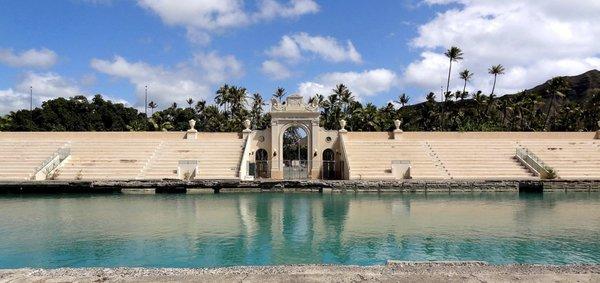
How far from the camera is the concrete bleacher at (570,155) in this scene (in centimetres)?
3209

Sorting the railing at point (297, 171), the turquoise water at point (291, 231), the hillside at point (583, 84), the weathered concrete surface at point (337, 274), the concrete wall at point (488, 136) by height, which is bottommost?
the turquoise water at point (291, 231)

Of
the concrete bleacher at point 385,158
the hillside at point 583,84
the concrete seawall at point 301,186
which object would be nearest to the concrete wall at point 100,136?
the concrete seawall at point 301,186

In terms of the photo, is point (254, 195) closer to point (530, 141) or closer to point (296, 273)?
point (296, 273)

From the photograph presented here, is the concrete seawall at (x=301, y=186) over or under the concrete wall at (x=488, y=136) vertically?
under

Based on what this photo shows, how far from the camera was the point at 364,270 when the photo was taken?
7.98 meters

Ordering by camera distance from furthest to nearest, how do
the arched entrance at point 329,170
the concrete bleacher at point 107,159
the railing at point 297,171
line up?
the arched entrance at point 329,170
the railing at point 297,171
the concrete bleacher at point 107,159

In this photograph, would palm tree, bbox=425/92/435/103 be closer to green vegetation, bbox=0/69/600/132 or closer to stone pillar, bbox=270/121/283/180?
green vegetation, bbox=0/69/600/132

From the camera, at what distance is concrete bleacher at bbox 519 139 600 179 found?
32.1 meters

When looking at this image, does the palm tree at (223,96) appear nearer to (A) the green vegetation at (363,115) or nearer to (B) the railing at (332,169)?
(A) the green vegetation at (363,115)

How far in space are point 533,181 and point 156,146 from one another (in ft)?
85.6

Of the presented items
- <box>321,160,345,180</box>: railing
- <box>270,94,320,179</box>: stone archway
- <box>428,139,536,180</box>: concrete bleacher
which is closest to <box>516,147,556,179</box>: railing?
<box>428,139,536,180</box>: concrete bleacher

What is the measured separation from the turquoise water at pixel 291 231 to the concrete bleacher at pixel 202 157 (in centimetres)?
763

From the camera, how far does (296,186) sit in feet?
93.9

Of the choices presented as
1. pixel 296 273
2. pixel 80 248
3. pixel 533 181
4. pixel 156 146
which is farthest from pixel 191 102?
pixel 296 273
